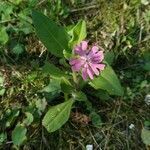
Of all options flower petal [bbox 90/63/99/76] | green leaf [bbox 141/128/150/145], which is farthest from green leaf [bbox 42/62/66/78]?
green leaf [bbox 141/128/150/145]

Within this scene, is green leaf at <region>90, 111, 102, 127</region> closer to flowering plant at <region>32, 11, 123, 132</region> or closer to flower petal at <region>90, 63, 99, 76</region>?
flowering plant at <region>32, 11, 123, 132</region>

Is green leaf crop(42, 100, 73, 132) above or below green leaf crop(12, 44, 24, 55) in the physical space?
below

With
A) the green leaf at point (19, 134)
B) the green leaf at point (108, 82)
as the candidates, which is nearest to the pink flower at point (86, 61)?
the green leaf at point (108, 82)

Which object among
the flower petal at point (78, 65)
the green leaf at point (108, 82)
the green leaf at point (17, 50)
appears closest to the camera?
the flower petal at point (78, 65)

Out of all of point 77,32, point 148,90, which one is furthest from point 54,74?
point 148,90

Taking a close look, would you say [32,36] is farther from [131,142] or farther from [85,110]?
[131,142]

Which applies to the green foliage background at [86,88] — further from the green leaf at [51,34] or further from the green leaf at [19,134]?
the green leaf at [51,34]

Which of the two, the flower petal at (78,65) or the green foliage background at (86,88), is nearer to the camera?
the flower petal at (78,65)

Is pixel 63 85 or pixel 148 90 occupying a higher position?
pixel 63 85
